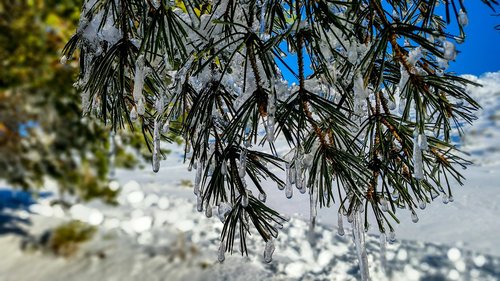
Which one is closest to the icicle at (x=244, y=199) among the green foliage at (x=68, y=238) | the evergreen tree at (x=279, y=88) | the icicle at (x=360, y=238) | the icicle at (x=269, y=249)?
the evergreen tree at (x=279, y=88)

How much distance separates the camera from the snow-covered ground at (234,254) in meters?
2.50

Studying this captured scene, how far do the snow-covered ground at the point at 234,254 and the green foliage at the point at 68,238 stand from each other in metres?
0.06

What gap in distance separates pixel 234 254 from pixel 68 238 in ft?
4.11

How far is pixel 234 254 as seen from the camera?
9.02ft

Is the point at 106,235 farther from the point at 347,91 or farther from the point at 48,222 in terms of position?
the point at 347,91

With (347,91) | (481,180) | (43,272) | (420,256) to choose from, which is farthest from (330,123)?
(481,180)

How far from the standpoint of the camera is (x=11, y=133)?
133 inches

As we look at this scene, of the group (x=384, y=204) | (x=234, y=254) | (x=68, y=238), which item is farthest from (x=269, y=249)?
(x=68, y=238)

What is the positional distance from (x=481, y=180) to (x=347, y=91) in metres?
3.35

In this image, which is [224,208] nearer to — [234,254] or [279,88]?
[279,88]

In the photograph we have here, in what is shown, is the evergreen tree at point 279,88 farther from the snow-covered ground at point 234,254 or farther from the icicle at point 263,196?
the snow-covered ground at point 234,254

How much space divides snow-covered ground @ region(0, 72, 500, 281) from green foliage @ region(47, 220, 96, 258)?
2.5 inches

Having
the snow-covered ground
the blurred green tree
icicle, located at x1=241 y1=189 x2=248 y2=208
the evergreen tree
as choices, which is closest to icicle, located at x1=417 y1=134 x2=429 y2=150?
the evergreen tree

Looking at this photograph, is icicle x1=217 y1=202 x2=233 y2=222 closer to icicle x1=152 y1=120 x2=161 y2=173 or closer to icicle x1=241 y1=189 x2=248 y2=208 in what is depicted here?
icicle x1=241 y1=189 x2=248 y2=208
